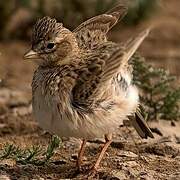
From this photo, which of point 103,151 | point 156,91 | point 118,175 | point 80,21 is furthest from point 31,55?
point 80,21

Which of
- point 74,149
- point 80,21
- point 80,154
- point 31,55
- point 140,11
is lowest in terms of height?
point 74,149

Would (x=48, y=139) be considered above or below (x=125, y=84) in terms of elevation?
below

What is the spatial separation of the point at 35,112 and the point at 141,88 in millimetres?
2085

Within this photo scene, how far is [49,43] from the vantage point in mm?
5926

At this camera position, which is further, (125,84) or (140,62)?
(140,62)

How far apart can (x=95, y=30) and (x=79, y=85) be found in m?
1.06

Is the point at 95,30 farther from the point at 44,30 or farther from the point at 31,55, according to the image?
the point at 31,55

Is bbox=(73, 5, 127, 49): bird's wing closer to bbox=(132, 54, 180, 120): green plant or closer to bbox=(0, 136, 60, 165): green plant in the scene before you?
bbox=(132, 54, 180, 120): green plant

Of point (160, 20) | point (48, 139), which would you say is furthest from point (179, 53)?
point (48, 139)

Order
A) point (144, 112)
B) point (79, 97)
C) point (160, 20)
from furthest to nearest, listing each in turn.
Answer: point (160, 20), point (144, 112), point (79, 97)

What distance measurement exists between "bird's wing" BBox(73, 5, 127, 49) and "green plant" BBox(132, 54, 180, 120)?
2.19ft

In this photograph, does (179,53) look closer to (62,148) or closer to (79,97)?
(62,148)

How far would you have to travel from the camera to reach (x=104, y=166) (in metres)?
6.23

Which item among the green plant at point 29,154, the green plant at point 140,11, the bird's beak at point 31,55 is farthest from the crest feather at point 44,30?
the green plant at point 140,11
